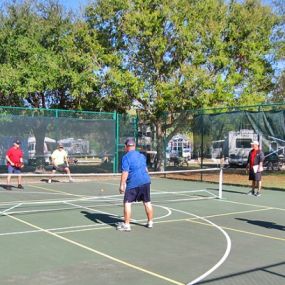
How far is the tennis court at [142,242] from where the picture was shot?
21.9 feet

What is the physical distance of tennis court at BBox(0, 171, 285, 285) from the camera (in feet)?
21.9

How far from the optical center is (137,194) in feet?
32.1

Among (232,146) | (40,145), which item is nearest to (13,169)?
(40,145)

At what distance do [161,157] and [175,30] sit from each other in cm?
601

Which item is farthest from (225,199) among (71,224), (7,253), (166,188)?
(7,253)

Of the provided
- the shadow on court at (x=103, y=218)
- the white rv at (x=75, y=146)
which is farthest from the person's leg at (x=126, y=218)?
the white rv at (x=75, y=146)

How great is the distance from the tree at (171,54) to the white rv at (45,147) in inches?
157

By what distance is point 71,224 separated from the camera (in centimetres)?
1044

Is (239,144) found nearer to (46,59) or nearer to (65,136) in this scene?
(65,136)

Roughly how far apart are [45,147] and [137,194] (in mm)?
13082

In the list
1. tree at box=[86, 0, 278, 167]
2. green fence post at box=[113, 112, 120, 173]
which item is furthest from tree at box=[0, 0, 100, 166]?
green fence post at box=[113, 112, 120, 173]

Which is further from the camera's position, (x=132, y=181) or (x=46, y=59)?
(x=46, y=59)

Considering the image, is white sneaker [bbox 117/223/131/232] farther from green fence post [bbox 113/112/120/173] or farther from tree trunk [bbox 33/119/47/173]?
green fence post [bbox 113/112/120/173]

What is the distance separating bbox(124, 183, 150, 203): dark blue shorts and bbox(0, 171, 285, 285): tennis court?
0.61 m
